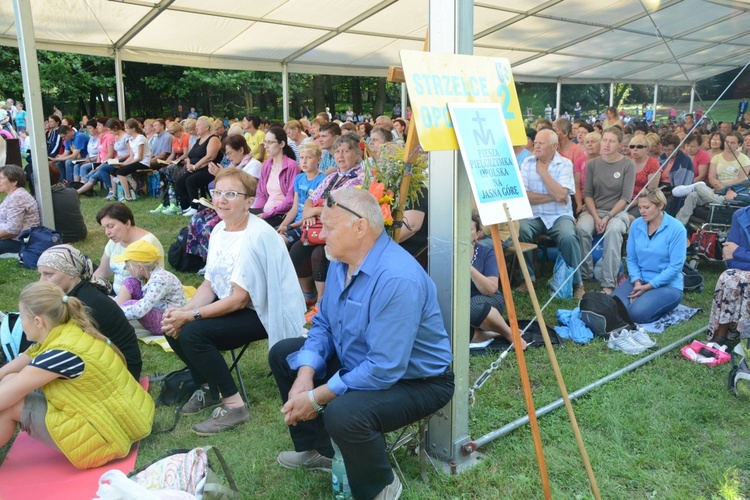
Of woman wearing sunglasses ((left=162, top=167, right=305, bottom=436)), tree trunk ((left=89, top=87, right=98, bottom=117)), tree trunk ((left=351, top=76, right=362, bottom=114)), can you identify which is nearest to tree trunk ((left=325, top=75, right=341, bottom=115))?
tree trunk ((left=351, top=76, right=362, bottom=114))

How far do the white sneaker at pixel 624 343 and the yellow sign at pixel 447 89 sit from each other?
2199mm

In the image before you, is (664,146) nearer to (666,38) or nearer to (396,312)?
(666,38)

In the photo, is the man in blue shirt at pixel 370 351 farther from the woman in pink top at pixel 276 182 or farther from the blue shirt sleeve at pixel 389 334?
the woman in pink top at pixel 276 182

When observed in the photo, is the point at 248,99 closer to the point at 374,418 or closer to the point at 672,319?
the point at 672,319

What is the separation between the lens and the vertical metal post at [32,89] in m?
6.19

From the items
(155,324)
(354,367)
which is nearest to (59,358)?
(354,367)

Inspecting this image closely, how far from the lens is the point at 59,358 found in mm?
2672

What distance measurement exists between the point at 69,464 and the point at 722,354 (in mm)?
3934

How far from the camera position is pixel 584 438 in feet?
9.90

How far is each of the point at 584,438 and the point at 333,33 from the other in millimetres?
8456

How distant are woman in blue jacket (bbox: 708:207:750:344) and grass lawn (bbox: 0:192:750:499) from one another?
0.39 metres

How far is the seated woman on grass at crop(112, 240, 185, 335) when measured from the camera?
13.3 ft

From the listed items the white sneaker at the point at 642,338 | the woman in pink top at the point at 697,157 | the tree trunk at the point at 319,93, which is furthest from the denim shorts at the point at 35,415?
the tree trunk at the point at 319,93

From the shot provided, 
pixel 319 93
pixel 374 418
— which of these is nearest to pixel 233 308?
pixel 374 418
